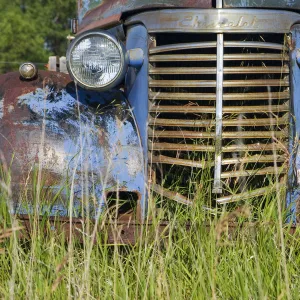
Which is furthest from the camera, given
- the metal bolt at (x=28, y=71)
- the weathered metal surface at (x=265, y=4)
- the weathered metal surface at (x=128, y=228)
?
the metal bolt at (x=28, y=71)

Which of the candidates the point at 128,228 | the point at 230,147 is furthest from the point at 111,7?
the point at 128,228

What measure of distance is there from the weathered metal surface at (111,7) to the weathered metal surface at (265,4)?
Answer: 12 cm

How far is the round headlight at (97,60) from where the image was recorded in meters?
4.04

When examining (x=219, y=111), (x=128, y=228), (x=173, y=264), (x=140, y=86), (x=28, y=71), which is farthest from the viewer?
(x=28, y=71)

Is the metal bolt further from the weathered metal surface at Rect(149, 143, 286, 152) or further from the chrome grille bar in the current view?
the chrome grille bar

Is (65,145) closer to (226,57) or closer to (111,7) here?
(226,57)

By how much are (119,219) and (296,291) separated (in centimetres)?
106

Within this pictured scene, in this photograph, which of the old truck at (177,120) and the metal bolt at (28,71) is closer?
the old truck at (177,120)

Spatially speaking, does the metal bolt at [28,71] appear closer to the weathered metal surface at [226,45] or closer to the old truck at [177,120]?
the old truck at [177,120]

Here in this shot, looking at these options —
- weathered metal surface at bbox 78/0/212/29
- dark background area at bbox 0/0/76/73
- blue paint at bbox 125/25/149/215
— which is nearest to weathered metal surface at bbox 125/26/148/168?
blue paint at bbox 125/25/149/215

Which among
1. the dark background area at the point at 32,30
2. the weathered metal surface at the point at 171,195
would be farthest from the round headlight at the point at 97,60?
the dark background area at the point at 32,30

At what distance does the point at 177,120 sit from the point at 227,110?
27 centimetres

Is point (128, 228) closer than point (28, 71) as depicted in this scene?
Yes

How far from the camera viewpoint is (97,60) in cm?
407
